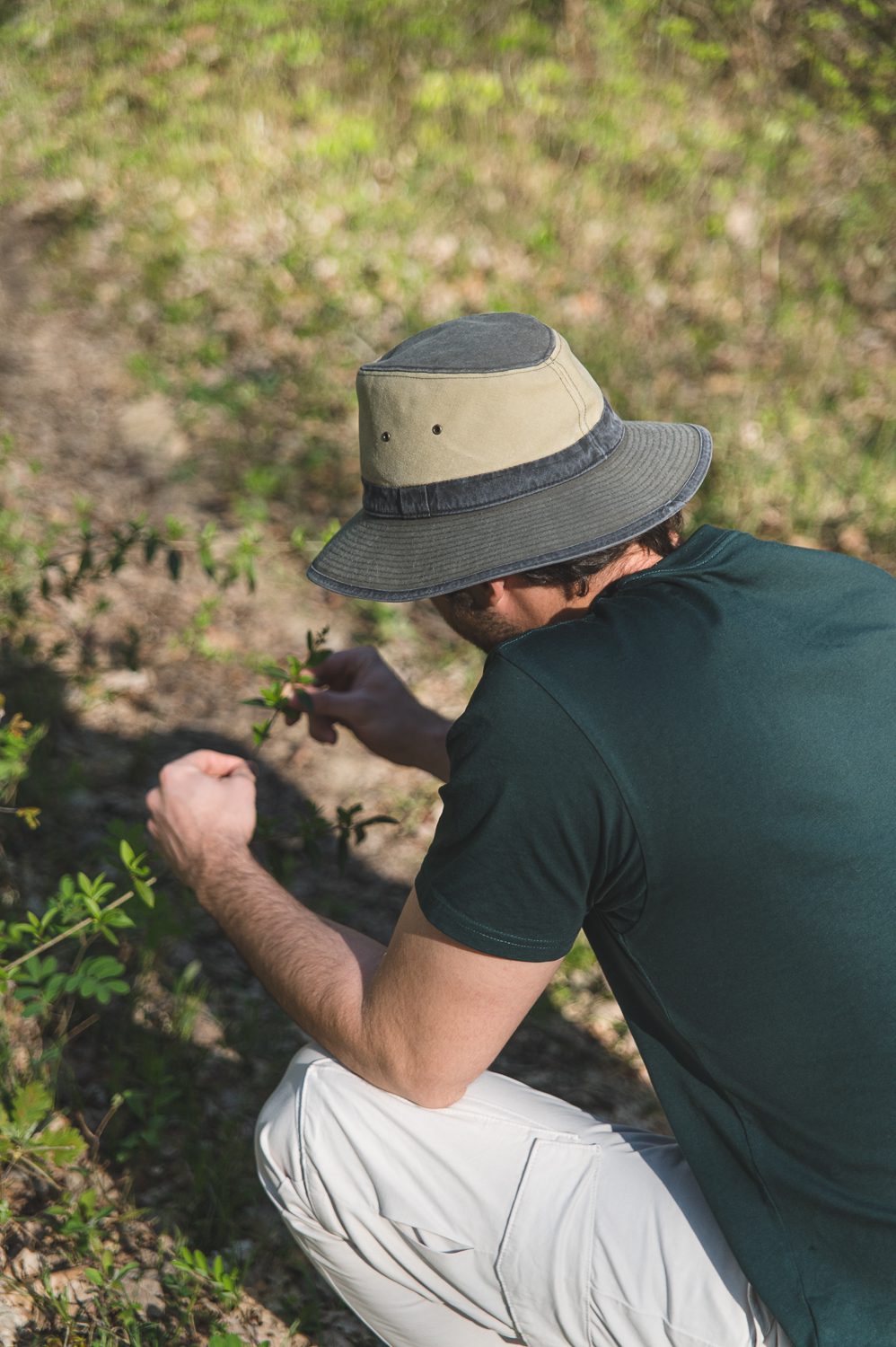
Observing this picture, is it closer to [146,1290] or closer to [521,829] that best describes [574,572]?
[521,829]

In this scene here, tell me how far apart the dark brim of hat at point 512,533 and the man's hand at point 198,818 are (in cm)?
51

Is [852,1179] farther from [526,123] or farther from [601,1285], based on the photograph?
[526,123]

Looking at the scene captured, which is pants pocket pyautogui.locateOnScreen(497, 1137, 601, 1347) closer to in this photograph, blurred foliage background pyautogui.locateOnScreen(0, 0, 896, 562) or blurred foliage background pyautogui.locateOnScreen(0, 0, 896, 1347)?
blurred foliage background pyautogui.locateOnScreen(0, 0, 896, 1347)

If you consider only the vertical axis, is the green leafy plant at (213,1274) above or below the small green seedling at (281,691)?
below

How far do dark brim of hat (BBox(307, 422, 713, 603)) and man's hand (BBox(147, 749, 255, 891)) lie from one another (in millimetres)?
511

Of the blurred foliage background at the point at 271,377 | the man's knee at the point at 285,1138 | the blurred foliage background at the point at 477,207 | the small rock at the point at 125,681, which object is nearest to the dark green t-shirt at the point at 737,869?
the man's knee at the point at 285,1138

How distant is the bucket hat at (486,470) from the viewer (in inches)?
74.4

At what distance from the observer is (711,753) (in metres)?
1.60

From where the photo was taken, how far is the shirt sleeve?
1.58 meters

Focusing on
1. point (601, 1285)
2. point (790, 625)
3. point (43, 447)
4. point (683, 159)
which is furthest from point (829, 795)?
point (683, 159)

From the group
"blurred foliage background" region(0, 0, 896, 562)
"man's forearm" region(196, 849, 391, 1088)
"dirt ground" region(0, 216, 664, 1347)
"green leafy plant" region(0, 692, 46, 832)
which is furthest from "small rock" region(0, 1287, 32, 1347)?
"blurred foliage background" region(0, 0, 896, 562)

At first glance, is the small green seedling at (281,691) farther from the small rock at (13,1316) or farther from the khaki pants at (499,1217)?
the small rock at (13,1316)

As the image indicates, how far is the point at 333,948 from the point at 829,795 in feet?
3.08

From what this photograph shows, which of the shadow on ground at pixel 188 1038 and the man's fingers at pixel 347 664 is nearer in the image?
the shadow on ground at pixel 188 1038
